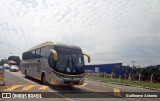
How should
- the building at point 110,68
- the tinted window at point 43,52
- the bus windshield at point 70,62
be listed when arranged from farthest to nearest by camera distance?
the building at point 110,68 → the tinted window at point 43,52 → the bus windshield at point 70,62

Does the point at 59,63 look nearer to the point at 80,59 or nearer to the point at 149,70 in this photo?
the point at 80,59

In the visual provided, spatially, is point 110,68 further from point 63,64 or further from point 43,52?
point 63,64

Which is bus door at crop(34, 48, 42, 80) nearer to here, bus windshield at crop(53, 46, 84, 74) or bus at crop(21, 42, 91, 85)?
bus at crop(21, 42, 91, 85)

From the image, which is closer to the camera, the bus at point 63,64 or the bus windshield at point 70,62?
the bus at point 63,64

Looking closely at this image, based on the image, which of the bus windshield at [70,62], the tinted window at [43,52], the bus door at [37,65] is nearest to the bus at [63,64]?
the bus windshield at [70,62]

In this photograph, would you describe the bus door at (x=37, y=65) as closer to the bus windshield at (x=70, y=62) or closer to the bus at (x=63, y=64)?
the bus at (x=63, y=64)

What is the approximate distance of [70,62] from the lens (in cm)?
2053

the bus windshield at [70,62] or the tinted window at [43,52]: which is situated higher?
the tinted window at [43,52]

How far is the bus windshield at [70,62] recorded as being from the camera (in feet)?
66.1

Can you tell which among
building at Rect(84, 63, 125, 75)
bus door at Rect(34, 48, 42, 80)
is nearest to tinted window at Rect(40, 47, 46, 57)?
bus door at Rect(34, 48, 42, 80)

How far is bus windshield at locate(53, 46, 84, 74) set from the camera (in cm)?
2016

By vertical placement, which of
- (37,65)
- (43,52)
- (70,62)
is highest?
(43,52)

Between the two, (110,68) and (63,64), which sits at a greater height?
(63,64)

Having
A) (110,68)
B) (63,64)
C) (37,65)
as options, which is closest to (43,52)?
(37,65)
